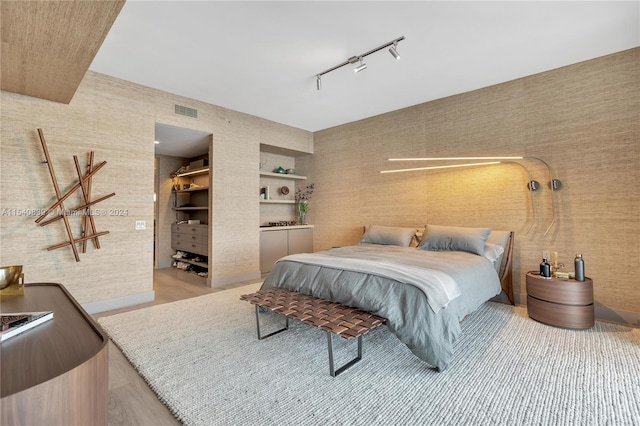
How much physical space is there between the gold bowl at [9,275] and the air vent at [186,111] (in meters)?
2.97

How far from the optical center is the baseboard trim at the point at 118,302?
3307 millimetres

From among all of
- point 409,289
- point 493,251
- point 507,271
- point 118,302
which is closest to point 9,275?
point 118,302

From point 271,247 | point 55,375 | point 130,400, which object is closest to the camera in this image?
point 55,375

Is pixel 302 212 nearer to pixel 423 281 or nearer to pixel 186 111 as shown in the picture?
pixel 186 111

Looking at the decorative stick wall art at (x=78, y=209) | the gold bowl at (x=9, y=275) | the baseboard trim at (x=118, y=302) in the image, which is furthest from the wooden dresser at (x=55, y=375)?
the baseboard trim at (x=118, y=302)

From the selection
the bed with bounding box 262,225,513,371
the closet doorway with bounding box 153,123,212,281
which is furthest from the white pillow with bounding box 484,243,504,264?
the closet doorway with bounding box 153,123,212,281

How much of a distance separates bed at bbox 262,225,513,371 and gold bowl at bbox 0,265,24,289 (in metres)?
1.92

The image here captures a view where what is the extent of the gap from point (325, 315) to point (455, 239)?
217cm

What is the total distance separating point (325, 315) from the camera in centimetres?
220

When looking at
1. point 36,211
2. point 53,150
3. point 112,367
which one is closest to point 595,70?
point 112,367

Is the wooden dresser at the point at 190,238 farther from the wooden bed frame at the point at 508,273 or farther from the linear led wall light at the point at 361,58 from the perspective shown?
the wooden bed frame at the point at 508,273

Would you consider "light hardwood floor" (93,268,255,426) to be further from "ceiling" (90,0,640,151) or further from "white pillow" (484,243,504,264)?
"white pillow" (484,243,504,264)

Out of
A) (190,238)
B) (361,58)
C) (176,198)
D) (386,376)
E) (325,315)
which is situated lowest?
(386,376)

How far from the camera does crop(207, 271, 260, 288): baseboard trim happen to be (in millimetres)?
4477
